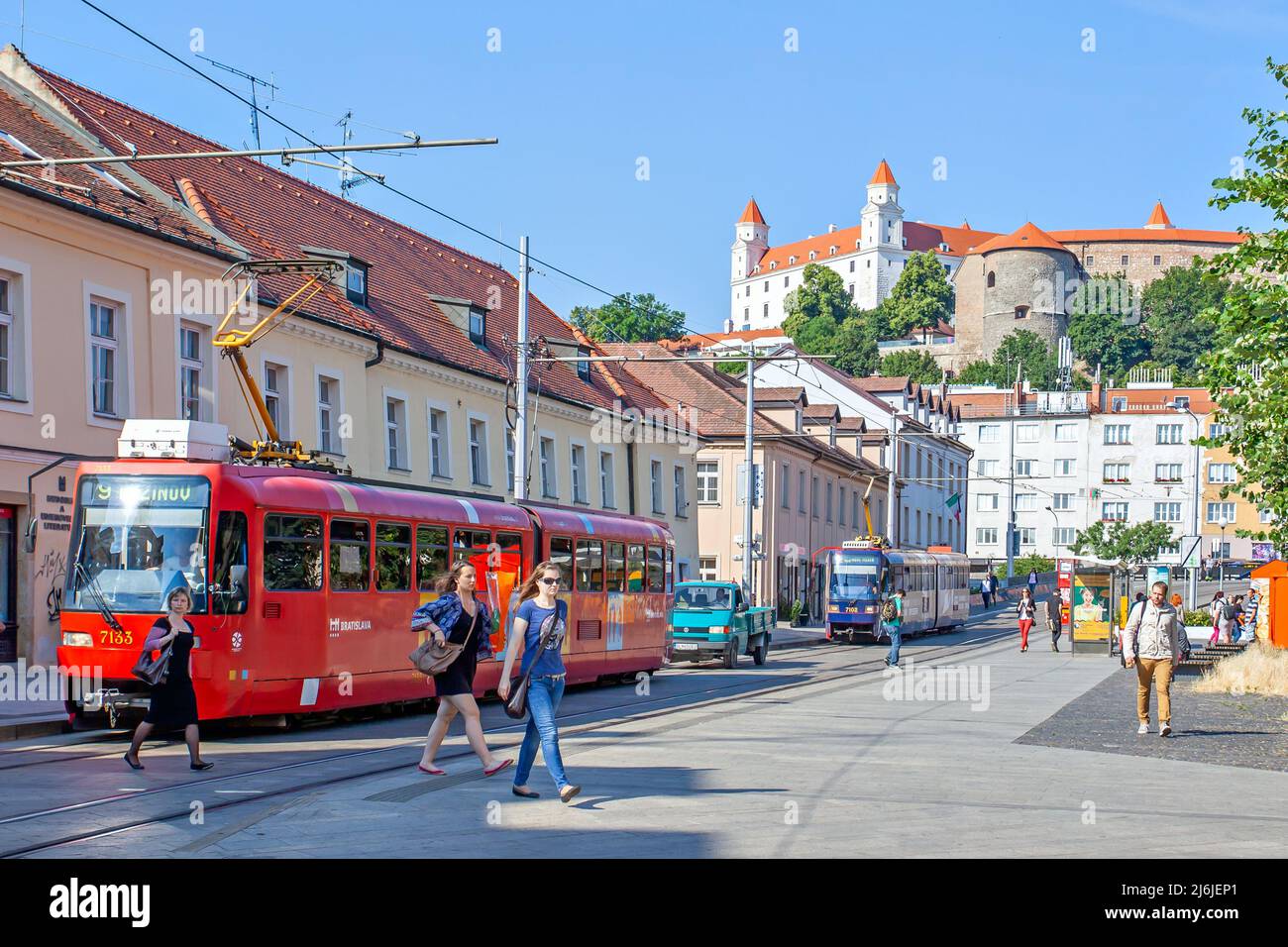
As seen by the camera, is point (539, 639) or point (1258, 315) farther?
point (1258, 315)

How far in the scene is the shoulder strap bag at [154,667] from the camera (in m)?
14.5

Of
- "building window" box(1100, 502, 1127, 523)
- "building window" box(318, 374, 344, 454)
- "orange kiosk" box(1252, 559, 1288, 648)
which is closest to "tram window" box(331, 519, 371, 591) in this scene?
"building window" box(318, 374, 344, 454)

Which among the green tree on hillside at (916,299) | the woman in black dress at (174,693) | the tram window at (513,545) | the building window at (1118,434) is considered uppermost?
the green tree on hillside at (916,299)

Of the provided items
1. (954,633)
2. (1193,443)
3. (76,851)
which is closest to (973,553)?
(954,633)

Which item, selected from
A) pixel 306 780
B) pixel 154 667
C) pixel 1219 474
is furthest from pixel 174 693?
pixel 1219 474

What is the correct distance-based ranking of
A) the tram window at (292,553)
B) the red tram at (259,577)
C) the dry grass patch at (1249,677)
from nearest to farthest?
the red tram at (259,577), the tram window at (292,553), the dry grass patch at (1249,677)

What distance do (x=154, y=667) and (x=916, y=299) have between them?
549ft

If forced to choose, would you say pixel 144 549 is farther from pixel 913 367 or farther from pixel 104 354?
pixel 913 367

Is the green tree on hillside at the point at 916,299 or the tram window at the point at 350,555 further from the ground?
the green tree on hillside at the point at 916,299

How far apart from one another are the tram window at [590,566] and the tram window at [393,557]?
5.92m

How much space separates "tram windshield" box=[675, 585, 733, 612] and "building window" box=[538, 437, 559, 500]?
329 inches

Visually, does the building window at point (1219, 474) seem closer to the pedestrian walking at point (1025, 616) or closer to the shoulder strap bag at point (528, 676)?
the pedestrian walking at point (1025, 616)

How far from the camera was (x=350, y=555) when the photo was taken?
64.1 ft

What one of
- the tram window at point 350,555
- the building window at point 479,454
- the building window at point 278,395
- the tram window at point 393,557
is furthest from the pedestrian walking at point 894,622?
the tram window at point 350,555
